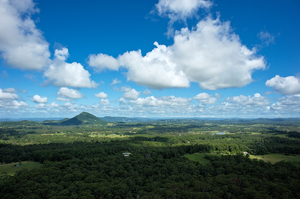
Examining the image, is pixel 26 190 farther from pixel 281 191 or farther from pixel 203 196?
pixel 281 191

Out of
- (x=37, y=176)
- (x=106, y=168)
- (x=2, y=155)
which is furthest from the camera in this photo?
(x=2, y=155)

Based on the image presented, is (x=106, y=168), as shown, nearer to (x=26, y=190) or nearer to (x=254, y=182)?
(x=26, y=190)

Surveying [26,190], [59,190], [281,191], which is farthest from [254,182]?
[26,190]

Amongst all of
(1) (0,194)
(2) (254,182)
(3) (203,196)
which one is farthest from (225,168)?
(1) (0,194)

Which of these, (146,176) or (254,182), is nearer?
(254,182)

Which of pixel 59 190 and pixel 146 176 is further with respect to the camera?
pixel 146 176

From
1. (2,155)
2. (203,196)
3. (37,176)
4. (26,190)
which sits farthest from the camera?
(2,155)

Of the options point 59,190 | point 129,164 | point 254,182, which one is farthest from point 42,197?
point 254,182

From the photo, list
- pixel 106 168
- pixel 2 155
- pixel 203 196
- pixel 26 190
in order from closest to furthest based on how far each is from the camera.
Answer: pixel 203 196
pixel 26 190
pixel 106 168
pixel 2 155

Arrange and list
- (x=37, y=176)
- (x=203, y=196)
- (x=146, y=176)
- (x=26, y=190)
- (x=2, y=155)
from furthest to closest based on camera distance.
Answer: (x=2, y=155)
(x=146, y=176)
(x=37, y=176)
(x=26, y=190)
(x=203, y=196)
